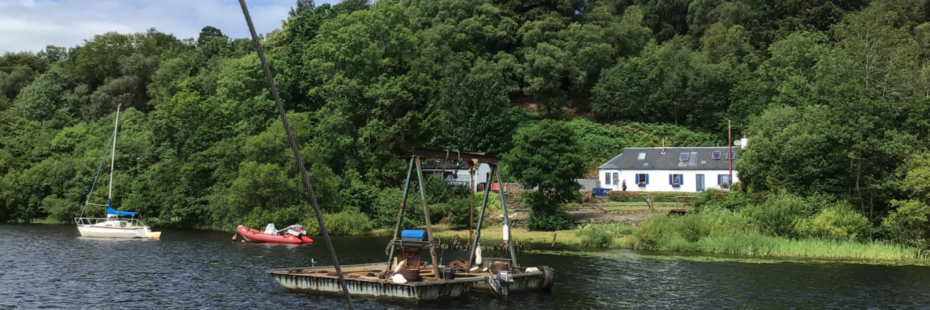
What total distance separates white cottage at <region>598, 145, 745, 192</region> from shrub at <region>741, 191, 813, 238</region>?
22390mm

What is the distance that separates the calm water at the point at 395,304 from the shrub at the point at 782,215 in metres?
7.99

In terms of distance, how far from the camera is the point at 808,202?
2147 inches

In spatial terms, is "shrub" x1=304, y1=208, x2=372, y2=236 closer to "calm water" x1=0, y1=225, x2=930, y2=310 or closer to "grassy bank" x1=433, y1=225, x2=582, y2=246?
"grassy bank" x1=433, y1=225, x2=582, y2=246

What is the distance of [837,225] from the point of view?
51.3 m

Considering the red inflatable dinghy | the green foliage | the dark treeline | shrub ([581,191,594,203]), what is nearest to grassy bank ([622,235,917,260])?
the dark treeline

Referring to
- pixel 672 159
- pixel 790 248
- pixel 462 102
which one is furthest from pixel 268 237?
pixel 672 159

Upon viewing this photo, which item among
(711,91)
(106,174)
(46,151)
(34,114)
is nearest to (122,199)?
(106,174)

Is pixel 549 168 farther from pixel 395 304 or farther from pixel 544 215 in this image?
pixel 395 304

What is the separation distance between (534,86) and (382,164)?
3539 cm

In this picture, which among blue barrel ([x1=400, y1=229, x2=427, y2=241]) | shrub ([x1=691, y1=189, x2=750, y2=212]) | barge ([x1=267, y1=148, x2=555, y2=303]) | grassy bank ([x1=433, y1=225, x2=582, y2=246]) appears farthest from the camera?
shrub ([x1=691, y1=189, x2=750, y2=212])

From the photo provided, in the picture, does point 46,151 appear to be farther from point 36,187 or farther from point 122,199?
point 122,199

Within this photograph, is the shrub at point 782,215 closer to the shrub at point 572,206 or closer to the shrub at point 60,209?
the shrub at point 572,206

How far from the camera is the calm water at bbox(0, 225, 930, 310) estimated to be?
31625 millimetres

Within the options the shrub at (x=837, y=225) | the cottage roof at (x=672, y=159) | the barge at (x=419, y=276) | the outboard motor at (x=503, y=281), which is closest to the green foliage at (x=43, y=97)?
the cottage roof at (x=672, y=159)
